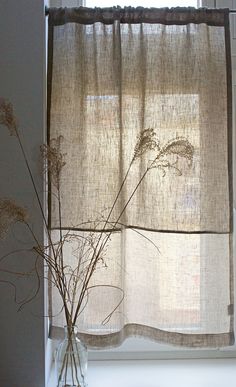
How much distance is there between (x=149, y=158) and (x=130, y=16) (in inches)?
18.2

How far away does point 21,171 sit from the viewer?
4.10 feet

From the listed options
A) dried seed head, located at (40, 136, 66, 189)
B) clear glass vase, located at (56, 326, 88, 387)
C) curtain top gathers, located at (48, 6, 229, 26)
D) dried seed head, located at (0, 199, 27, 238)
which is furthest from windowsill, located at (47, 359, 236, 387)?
curtain top gathers, located at (48, 6, 229, 26)

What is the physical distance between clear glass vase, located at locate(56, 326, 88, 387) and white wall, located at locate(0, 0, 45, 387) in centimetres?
6

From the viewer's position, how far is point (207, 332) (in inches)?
52.5

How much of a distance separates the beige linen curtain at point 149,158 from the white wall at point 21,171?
0.08 metres

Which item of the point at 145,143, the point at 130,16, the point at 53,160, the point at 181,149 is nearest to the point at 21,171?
the point at 53,160

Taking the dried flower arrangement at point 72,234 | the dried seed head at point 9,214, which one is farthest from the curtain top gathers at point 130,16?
the dried seed head at point 9,214

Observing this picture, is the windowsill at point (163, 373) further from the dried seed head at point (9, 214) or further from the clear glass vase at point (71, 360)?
the dried seed head at point (9, 214)

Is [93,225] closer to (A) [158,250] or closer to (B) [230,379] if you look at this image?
(A) [158,250]

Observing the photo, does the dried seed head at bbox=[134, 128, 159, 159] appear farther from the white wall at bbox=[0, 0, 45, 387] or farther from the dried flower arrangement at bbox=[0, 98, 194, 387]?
the white wall at bbox=[0, 0, 45, 387]

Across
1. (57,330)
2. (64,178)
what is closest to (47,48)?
(64,178)

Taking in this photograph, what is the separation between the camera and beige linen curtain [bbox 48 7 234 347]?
1.32 meters

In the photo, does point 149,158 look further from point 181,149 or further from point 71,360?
point 71,360

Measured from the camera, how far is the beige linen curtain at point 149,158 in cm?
132
